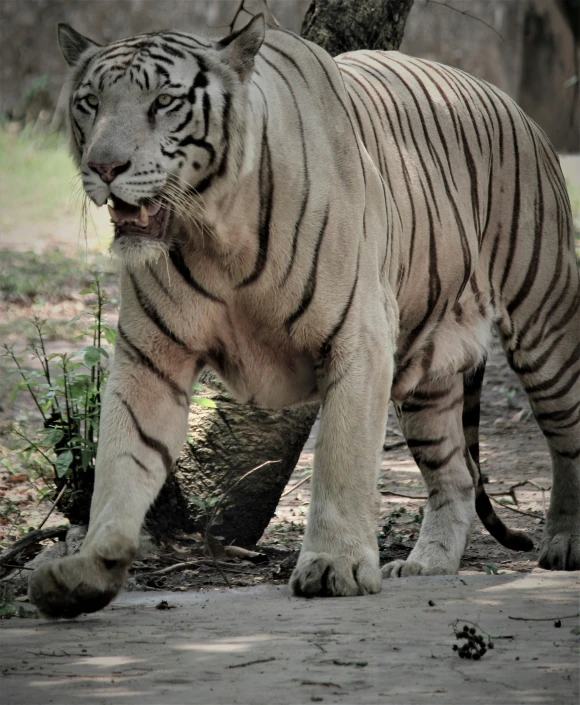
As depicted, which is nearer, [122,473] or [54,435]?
[122,473]

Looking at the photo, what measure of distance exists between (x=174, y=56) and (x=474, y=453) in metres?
2.34

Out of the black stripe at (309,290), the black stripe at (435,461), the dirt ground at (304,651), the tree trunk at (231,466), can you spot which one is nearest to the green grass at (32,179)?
the tree trunk at (231,466)

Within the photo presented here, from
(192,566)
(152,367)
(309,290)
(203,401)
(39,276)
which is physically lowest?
(192,566)

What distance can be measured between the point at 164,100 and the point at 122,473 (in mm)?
1095

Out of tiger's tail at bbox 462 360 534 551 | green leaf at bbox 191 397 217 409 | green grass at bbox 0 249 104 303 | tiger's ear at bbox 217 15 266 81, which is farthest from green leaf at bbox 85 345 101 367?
green grass at bbox 0 249 104 303

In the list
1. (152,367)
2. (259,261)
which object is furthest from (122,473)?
(259,261)

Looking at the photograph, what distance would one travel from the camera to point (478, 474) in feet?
15.7

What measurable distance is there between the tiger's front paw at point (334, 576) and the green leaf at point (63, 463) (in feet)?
3.83

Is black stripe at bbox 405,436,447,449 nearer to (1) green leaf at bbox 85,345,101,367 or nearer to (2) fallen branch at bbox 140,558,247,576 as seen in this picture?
(2) fallen branch at bbox 140,558,247,576

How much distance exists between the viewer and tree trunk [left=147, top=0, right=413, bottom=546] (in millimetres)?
4488

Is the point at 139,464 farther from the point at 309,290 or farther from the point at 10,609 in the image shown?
the point at 309,290

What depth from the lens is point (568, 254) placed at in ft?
15.3

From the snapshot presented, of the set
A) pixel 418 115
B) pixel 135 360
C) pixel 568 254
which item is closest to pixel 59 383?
pixel 135 360

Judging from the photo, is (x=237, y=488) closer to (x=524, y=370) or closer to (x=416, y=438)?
(x=416, y=438)
